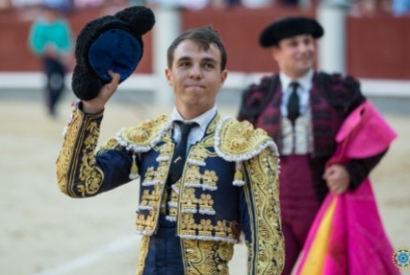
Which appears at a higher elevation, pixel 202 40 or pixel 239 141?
pixel 202 40

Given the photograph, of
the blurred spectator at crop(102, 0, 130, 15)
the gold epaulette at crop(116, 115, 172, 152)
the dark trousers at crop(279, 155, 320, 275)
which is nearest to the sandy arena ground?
the dark trousers at crop(279, 155, 320, 275)

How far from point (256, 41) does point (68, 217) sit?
8.28 meters


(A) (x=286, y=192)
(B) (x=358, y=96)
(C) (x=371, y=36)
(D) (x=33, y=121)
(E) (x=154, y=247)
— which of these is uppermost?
(C) (x=371, y=36)

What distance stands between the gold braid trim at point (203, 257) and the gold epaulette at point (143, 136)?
33cm

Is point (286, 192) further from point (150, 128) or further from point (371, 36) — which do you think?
point (371, 36)

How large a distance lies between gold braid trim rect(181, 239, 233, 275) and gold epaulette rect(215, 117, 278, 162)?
0.27 meters

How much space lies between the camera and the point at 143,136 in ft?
12.1

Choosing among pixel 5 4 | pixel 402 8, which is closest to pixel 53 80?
pixel 402 8

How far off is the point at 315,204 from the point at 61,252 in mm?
2753

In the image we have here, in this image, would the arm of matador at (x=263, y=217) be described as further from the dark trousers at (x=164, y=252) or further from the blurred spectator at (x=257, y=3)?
the blurred spectator at (x=257, y=3)

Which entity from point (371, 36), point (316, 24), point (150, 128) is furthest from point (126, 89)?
point (150, 128)

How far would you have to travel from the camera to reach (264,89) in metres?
5.36

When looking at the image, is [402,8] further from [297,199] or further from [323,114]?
[297,199]

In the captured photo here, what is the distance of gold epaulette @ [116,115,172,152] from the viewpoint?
3682 mm
